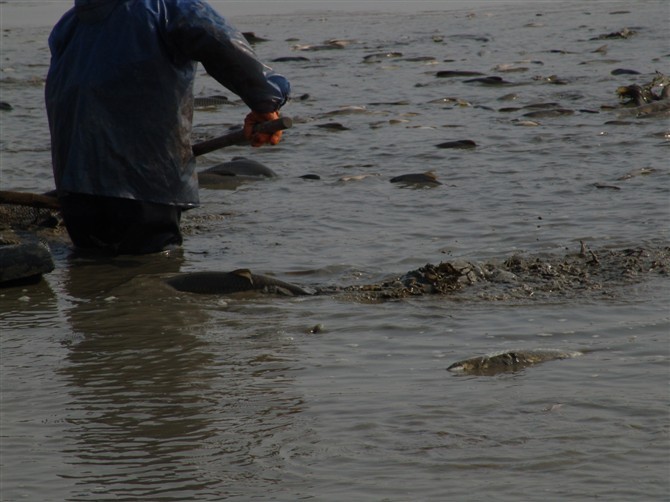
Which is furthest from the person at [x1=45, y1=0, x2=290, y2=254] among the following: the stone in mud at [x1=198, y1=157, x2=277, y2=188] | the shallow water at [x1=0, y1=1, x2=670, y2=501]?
the stone in mud at [x1=198, y1=157, x2=277, y2=188]

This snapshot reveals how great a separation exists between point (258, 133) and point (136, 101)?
72 centimetres

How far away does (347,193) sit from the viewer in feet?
26.9

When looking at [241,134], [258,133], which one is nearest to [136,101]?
[241,134]

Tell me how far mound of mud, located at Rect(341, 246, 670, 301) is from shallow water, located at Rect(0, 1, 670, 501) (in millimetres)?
88

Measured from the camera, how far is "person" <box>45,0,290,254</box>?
6.25 m

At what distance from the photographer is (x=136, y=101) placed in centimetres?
634

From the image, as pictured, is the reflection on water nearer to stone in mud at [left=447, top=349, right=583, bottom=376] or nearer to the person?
stone in mud at [left=447, top=349, right=583, bottom=376]

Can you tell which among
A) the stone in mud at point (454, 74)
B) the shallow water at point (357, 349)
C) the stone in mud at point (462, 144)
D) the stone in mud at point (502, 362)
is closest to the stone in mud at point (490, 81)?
the stone in mud at point (454, 74)

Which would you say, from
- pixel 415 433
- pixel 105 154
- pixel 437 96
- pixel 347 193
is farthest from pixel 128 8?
pixel 437 96

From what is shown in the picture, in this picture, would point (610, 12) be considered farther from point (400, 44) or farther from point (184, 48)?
point (184, 48)

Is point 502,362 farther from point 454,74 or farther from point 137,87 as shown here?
point 454,74

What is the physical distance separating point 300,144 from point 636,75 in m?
4.96

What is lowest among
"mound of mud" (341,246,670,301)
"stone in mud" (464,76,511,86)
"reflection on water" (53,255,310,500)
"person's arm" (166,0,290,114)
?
"reflection on water" (53,255,310,500)

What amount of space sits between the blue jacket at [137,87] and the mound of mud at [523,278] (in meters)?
1.27
